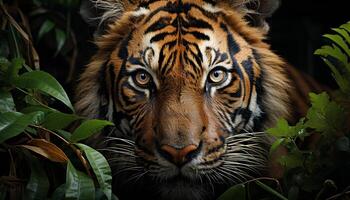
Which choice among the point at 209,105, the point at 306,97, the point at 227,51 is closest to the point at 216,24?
the point at 227,51

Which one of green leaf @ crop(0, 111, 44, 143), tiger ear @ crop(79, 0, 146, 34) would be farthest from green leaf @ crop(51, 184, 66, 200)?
tiger ear @ crop(79, 0, 146, 34)

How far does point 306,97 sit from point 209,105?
906mm

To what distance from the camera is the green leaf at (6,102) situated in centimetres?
211

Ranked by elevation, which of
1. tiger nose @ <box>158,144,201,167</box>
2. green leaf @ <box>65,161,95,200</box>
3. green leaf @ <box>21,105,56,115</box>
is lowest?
green leaf @ <box>65,161,95,200</box>

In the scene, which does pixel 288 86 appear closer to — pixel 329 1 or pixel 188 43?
pixel 188 43

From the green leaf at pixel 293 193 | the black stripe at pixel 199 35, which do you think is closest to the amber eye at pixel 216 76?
the black stripe at pixel 199 35

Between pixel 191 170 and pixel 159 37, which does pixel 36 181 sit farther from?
pixel 159 37

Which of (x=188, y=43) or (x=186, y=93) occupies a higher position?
(x=188, y=43)

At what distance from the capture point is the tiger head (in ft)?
7.11

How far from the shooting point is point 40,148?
2111mm

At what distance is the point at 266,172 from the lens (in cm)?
243

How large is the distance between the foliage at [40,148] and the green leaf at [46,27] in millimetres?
810

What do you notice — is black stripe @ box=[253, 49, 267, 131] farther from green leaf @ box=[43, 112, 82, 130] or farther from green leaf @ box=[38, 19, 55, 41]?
green leaf @ box=[38, 19, 55, 41]

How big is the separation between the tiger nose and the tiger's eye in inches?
12.0
